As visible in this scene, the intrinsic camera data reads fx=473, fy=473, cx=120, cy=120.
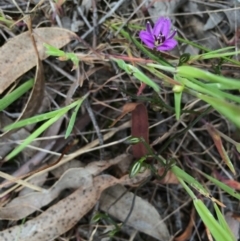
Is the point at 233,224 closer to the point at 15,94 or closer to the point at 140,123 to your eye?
the point at 140,123

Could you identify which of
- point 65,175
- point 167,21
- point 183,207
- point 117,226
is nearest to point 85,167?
point 65,175

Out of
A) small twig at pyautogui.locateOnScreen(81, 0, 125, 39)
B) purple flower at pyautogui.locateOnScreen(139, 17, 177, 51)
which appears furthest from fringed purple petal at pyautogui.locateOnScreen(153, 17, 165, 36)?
small twig at pyautogui.locateOnScreen(81, 0, 125, 39)

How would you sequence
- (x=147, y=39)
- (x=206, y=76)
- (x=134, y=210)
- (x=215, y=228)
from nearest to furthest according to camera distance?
(x=206, y=76) < (x=215, y=228) < (x=147, y=39) < (x=134, y=210)

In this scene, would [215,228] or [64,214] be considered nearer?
[215,228]

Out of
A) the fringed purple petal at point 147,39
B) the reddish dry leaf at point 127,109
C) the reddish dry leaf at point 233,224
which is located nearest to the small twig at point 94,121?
the reddish dry leaf at point 127,109

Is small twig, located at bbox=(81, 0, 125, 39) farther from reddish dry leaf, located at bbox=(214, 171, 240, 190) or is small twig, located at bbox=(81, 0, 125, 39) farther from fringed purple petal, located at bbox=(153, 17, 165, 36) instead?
Result: reddish dry leaf, located at bbox=(214, 171, 240, 190)

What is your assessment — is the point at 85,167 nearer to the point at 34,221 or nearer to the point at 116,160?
the point at 116,160

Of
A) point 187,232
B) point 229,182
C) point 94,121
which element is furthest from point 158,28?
point 187,232
